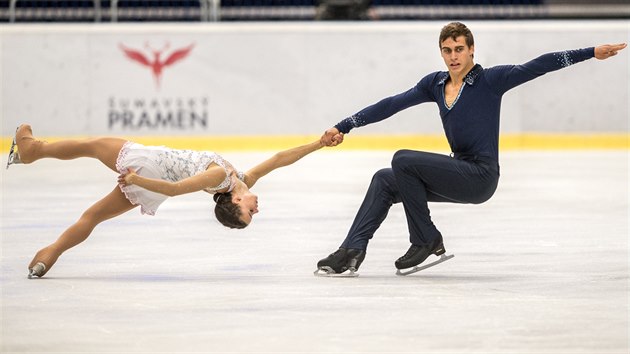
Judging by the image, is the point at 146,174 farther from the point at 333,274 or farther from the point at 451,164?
the point at 451,164

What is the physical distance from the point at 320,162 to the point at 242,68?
194cm

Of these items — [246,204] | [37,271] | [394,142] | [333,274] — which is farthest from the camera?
[394,142]

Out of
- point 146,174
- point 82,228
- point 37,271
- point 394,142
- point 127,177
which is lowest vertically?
point 394,142

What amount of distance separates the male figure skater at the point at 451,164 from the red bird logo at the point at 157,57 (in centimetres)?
895

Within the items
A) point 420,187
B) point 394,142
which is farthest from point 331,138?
point 394,142

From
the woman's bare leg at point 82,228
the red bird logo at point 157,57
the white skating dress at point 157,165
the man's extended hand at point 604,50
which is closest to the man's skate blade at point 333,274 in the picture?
the white skating dress at point 157,165

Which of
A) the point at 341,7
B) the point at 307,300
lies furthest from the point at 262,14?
the point at 307,300

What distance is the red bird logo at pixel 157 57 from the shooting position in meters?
14.6

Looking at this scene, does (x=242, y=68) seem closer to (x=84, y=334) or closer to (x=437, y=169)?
(x=437, y=169)

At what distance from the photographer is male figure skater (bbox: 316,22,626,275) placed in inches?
231

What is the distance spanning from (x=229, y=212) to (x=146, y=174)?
48 cm

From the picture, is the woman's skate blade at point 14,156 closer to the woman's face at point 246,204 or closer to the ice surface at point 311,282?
the ice surface at point 311,282

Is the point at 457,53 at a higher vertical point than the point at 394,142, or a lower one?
higher

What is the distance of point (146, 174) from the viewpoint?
5.86 meters
